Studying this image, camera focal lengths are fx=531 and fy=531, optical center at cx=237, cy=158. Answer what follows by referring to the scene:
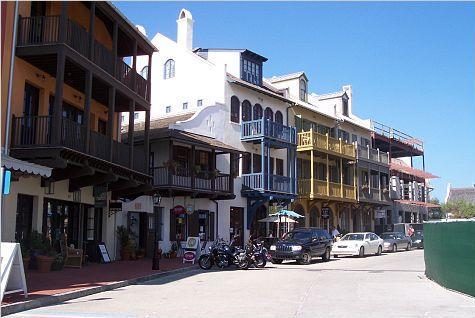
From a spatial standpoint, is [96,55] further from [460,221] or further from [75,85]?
[460,221]

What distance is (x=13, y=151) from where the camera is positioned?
16.5 metres

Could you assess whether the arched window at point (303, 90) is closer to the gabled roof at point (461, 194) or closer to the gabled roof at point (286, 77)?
the gabled roof at point (286, 77)

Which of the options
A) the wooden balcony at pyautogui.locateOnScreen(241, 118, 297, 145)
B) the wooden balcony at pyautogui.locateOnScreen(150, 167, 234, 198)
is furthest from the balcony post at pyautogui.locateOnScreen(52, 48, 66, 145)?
the wooden balcony at pyautogui.locateOnScreen(241, 118, 297, 145)

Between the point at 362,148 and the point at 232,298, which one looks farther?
the point at 362,148

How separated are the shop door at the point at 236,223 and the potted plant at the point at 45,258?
592 inches

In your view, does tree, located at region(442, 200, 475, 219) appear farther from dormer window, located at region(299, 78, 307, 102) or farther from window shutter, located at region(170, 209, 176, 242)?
window shutter, located at region(170, 209, 176, 242)

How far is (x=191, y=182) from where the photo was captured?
2688 centimetres

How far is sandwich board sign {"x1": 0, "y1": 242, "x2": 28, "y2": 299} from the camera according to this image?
10.8 meters

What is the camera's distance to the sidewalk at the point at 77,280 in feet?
36.7

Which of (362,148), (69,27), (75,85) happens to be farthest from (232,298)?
(362,148)

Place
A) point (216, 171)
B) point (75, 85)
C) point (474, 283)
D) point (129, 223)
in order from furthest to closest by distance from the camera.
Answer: point (216, 171) < point (129, 223) < point (75, 85) < point (474, 283)

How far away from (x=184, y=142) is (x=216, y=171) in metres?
2.85

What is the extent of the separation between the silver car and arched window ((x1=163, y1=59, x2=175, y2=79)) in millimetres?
18053

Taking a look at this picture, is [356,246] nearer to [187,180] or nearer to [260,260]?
[260,260]
